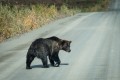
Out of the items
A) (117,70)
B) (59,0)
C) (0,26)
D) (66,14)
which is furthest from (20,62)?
(59,0)

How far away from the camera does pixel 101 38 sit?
1933 centimetres

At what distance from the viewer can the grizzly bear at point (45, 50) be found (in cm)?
1102

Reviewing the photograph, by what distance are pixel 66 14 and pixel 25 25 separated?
1815 centimetres

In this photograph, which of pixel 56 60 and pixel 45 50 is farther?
pixel 56 60

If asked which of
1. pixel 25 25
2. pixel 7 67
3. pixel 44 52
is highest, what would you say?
pixel 44 52

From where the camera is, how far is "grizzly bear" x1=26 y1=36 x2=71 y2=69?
11016 mm

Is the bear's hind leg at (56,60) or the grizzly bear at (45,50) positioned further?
the bear's hind leg at (56,60)

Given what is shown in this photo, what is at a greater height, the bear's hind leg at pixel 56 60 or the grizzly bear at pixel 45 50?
the grizzly bear at pixel 45 50

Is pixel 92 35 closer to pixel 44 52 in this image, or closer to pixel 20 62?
pixel 20 62

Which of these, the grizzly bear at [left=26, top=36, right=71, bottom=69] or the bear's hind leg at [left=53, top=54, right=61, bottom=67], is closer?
the grizzly bear at [left=26, top=36, right=71, bottom=69]

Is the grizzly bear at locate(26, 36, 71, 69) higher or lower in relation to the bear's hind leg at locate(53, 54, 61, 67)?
higher

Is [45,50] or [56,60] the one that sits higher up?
[45,50]

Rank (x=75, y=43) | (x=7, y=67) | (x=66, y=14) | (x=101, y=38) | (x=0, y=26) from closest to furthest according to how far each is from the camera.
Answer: (x=7, y=67) → (x=75, y=43) → (x=101, y=38) → (x=0, y=26) → (x=66, y=14)

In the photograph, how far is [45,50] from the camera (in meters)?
11.1
